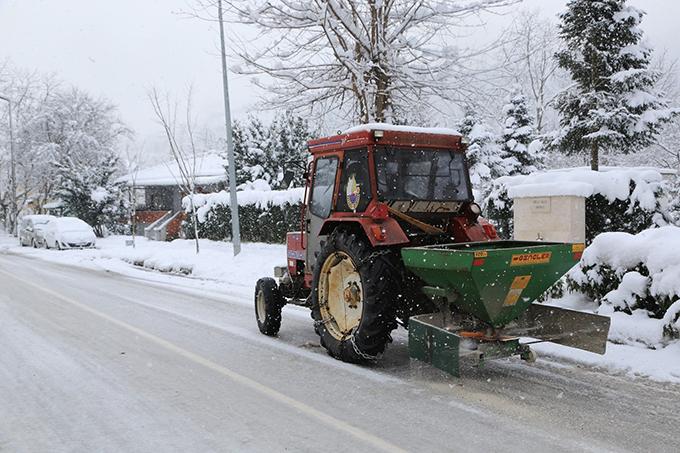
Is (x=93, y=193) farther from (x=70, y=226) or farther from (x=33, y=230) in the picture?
(x=70, y=226)

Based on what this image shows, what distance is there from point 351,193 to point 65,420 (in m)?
3.50

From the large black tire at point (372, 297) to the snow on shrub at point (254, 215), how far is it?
13.8 metres

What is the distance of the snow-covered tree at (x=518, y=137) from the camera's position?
2689cm

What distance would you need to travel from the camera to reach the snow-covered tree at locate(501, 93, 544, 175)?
1059 inches

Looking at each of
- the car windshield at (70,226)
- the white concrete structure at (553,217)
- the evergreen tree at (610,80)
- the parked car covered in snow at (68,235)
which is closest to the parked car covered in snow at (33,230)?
the parked car covered in snow at (68,235)

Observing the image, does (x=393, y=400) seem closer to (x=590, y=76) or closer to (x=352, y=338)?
(x=352, y=338)

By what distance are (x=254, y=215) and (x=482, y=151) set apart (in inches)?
412

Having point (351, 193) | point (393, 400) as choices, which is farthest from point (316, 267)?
point (393, 400)

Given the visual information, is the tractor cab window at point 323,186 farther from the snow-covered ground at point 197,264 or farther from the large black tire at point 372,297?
the snow-covered ground at point 197,264

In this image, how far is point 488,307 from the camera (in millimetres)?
5516

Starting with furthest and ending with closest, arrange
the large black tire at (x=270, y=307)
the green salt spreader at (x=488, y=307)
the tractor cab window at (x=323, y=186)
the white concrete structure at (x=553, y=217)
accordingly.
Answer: the white concrete structure at (x=553, y=217), the large black tire at (x=270, y=307), the tractor cab window at (x=323, y=186), the green salt spreader at (x=488, y=307)

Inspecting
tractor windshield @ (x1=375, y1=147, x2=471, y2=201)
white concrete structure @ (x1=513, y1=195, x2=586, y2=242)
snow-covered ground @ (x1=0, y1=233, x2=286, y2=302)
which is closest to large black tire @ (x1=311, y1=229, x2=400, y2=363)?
tractor windshield @ (x1=375, y1=147, x2=471, y2=201)

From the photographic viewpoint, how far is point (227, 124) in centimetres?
1764

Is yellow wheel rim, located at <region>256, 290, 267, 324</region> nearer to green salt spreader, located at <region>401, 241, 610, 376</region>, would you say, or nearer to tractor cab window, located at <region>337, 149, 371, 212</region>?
tractor cab window, located at <region>337, 149, 371, 212</region>
